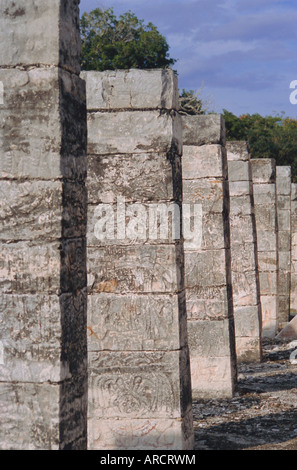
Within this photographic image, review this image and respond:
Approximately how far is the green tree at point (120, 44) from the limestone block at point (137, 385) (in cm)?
2120

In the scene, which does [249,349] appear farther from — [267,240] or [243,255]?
[267,240]

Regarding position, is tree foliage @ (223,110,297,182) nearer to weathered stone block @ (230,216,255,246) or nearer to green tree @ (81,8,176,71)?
green tree @ (81,8,176,71)

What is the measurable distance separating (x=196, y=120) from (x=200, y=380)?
300 centimetres

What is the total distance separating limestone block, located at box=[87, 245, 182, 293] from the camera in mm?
6328

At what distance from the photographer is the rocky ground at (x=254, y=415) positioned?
6.66 metres

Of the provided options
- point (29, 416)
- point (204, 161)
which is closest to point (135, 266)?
point (29, 416)

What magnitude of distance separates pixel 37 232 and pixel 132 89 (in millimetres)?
2351

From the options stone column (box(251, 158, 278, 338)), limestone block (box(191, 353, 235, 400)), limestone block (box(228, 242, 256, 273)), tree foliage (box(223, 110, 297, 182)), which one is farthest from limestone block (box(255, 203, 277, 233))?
tree foliage (box(223, 110, 297, 182))

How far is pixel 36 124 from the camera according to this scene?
14.4 ft

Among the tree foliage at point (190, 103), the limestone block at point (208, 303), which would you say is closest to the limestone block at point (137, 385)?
the limestone block at point (208, 303)

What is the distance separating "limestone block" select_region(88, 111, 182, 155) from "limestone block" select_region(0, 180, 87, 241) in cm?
189

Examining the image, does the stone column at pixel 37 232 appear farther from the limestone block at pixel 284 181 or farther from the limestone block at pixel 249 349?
the limestone block at pixel 284 181

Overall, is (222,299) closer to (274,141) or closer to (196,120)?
(196,120)
